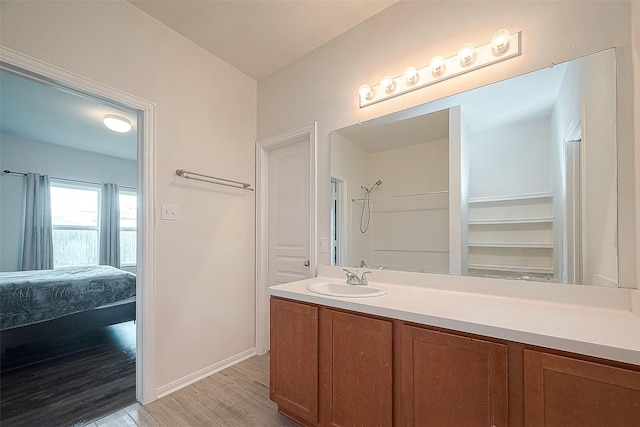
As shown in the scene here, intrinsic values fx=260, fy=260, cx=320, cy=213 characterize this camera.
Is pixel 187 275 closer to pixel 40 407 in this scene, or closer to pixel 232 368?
pixel 232 368

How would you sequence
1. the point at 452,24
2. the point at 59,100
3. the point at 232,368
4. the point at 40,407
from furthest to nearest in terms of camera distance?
the point at 59,100 → the point at 232,368 → the point at 40,407 → the point at 452,24

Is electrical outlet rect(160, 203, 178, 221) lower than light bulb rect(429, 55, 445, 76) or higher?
lower

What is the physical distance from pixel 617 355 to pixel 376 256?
→ 3.91 feet

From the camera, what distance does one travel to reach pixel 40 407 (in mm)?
1723

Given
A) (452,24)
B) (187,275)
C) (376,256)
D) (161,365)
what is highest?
(452,24)

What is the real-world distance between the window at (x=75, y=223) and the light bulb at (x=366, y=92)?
4.19 m

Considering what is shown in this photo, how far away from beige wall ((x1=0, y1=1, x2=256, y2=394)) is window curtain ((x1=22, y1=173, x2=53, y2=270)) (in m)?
3.69

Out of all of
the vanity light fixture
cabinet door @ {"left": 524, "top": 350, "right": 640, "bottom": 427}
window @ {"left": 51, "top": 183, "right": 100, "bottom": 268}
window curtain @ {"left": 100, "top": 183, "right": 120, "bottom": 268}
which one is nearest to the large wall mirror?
the vanity light fixture

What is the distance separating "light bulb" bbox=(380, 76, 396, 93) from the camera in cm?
176

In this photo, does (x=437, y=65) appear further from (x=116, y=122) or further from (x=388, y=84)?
(x=116, y=122)

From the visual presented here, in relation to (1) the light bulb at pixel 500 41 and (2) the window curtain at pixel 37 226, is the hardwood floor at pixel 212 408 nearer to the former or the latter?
(1) the light bulb at pixel 500 41

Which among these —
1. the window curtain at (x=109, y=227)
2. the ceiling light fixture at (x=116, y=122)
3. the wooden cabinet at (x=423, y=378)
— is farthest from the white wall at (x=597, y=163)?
the window curtain at (x=109, y=227)

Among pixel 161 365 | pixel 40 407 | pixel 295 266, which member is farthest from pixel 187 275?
pixel 40 407

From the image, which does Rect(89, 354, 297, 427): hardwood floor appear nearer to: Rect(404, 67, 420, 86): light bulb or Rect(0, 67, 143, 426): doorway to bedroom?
Rect(0, 67, 143, 426): doorway to bedroom
